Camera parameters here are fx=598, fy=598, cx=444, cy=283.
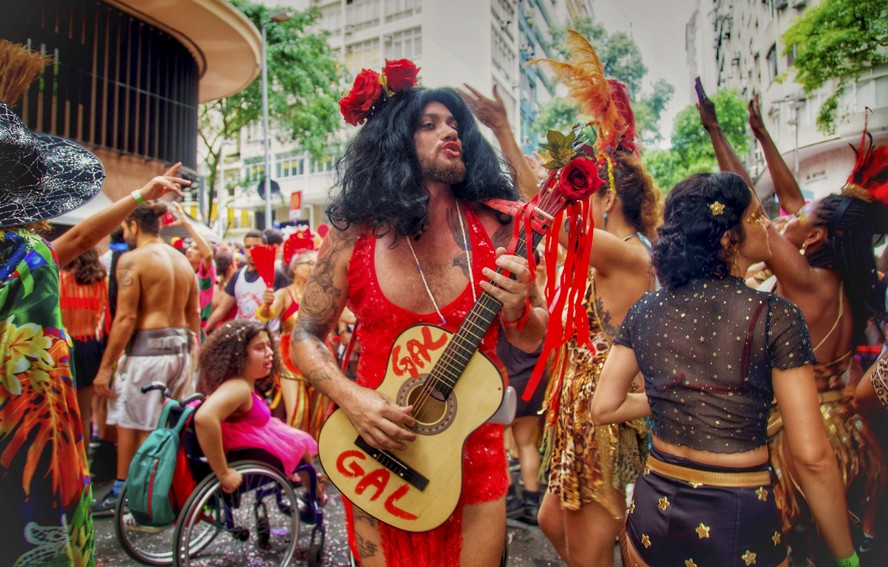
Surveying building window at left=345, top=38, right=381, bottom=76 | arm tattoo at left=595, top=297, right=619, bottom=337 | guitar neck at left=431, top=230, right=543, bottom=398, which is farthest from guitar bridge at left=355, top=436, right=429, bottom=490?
building window at left=345, top=38, right=381, bottom=76

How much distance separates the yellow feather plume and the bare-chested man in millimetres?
3310

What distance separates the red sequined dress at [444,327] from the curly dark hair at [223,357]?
1641mm

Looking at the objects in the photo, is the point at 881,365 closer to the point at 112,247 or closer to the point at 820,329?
the point at 820,329

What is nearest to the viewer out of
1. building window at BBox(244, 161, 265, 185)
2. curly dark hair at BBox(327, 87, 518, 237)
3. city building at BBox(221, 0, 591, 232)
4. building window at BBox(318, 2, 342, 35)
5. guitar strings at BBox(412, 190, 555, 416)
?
guitar strings at BBox(412, 190, 555, 416)

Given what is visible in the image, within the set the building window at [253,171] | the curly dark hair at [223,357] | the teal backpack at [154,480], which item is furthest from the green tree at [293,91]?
the teal backpack at [154,480]

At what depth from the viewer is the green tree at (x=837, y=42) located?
3141 mm

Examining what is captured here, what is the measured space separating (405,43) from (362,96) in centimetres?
321

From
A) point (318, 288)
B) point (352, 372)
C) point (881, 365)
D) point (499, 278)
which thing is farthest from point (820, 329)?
point (352, 372)

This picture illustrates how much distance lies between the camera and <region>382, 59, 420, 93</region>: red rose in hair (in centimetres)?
217

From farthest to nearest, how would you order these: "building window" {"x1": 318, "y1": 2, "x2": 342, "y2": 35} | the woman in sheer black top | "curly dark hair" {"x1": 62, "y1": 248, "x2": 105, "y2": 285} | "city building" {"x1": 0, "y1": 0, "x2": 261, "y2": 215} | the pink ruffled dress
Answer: "building window" {"x1": 318, "y1": 2, "x2": 342, "y2": 35}
"city building" {"x1": 0, "y1": 0, "x2": 261, "y2": 215}
"curly dark hair" {"x1": 62, "y1": 248, "x2": 105, "y2": 285}
the pink ruffled dress
the woman in sheer black top

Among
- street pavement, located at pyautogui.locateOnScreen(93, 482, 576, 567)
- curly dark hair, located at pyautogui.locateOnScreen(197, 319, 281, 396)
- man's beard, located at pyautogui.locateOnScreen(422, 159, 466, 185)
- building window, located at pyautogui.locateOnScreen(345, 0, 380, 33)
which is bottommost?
street pavement, located at pyautogui.locateOnScreen(93, 482, 576, 567)

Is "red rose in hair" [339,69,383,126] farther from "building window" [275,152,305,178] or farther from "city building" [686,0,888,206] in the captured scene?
"building window" [275,152,305,178]

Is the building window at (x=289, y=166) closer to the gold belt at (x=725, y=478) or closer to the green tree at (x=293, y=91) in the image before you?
the green tree at (x=293, y=91)

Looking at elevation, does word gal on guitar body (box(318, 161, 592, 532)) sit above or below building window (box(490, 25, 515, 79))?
below
